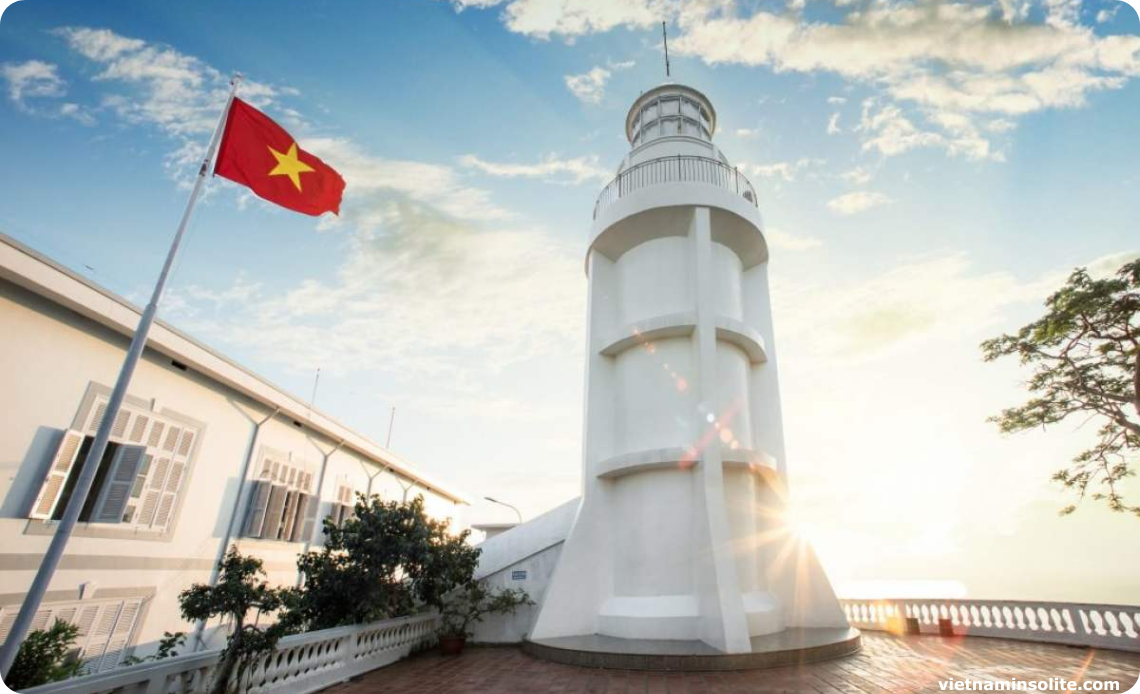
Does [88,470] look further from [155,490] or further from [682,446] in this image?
[682,446]

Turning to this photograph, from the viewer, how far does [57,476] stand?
7406 mm

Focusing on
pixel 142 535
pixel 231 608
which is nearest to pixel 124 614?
pixel 142 535

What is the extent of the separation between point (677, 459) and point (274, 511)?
30.9ft

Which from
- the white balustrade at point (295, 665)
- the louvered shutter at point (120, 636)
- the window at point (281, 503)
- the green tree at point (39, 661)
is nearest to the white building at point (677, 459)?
the white balustrade at point (295, 665)

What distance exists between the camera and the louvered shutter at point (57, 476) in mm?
7215

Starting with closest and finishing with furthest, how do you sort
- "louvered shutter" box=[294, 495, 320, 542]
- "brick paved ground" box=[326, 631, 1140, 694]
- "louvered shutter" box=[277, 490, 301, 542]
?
"brick paved ground" box=[326, 631, 1140, 694]
"louvered shutter" box=[277, 490, 301, 542]
"louvered shutter" box=[294, 495, 320, 542]

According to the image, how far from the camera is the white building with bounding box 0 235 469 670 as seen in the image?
23.2 ft

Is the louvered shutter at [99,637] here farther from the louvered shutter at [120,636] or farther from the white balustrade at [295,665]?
the white balustrade at [295,665]

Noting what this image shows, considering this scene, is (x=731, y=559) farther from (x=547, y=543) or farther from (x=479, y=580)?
(x=479, y=580)

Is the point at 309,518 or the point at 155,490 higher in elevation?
the point at 155,490

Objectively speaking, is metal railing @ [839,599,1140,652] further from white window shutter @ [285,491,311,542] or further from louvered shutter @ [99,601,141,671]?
louvered shutter @ [99,601,141,671]

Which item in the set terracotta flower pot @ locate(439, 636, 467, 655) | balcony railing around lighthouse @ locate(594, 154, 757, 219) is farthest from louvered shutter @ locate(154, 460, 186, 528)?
balcony railing around lighthouse @ locate(594, 154, 757, 219)

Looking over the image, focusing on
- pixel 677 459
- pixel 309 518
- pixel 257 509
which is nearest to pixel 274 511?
pixel 257 509

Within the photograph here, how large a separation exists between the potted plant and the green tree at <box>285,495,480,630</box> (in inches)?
49.1
